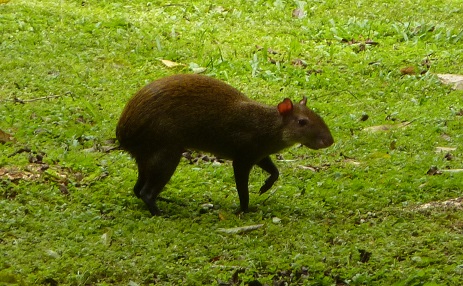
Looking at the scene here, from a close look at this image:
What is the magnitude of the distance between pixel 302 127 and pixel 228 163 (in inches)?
48.6

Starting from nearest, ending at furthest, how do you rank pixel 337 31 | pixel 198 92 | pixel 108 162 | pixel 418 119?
pixel 198 92 < pixel 108 162 < pixel 418 119 < pixel 337 31

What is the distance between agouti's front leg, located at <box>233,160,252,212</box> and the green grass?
0.63 feet

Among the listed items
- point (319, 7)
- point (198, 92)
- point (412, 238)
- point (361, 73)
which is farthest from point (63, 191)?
point (319, 7)

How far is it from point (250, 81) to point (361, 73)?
1.42 meters

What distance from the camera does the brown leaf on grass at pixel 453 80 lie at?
10.3m

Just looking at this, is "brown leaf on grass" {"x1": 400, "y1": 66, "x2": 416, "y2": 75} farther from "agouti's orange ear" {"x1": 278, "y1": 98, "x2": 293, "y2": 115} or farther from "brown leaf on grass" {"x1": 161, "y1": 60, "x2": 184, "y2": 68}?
"agouti's orange ear" {"x1": 278, "y1": 98, "x2": 293, "y2": 115}

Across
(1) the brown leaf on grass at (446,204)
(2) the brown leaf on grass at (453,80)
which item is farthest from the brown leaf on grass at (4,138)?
(2) the brown leaf on grass at (453,80)

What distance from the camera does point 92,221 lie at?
21.3ft

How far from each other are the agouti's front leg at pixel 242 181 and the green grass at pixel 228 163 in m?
0.19

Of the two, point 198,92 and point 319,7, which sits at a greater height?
point 198,92

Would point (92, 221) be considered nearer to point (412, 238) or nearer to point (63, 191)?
point (63, 191)

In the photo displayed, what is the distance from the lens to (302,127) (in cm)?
732

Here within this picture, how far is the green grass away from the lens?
578 centimetres

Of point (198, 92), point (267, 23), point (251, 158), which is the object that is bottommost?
point (267, 23)
